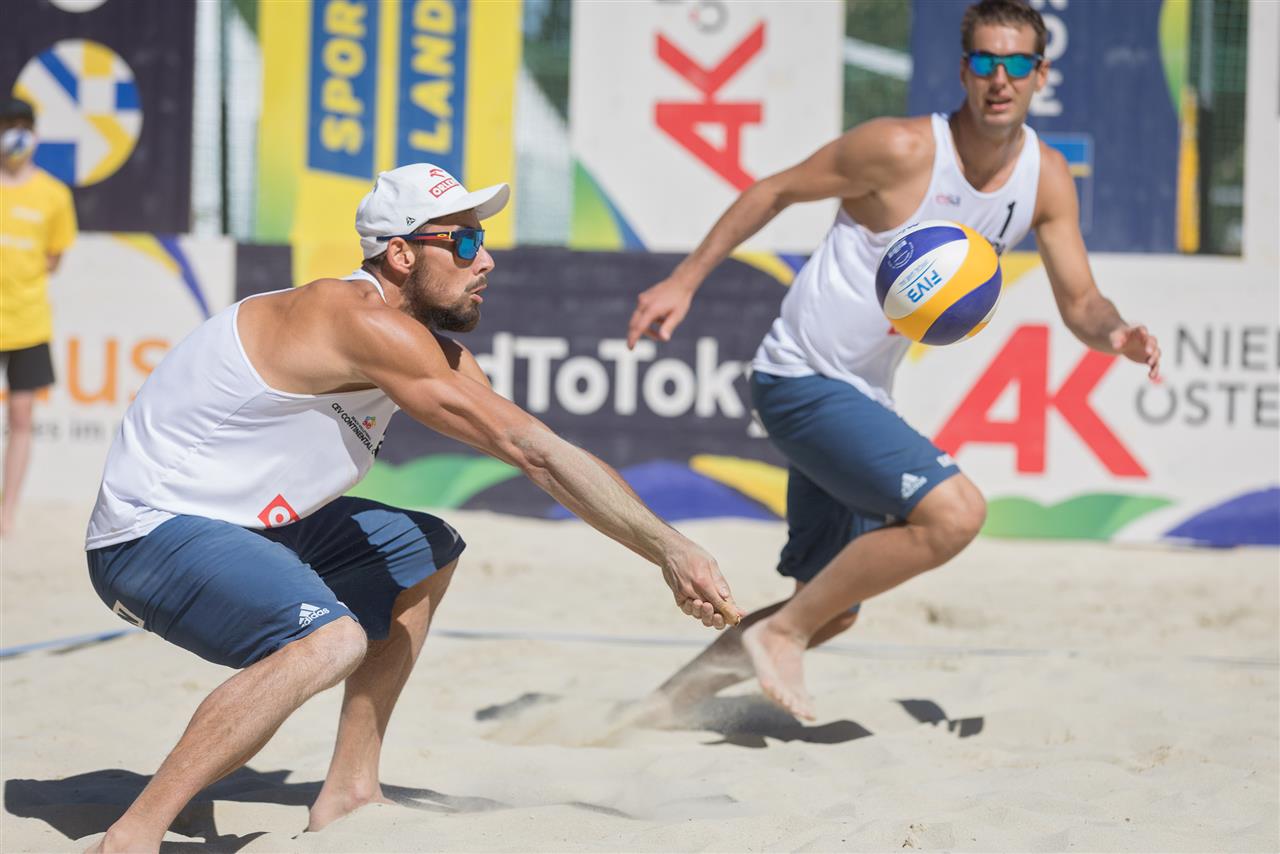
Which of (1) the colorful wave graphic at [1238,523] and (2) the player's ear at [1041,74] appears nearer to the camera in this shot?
(2) the player's ear at [1041,74]

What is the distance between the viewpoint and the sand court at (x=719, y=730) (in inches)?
129

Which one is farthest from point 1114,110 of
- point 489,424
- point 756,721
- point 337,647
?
point 337,647

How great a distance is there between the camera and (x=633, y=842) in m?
3.15

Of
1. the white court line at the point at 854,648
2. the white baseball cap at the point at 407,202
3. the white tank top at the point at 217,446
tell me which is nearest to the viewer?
the white tank top at the point at 217,446

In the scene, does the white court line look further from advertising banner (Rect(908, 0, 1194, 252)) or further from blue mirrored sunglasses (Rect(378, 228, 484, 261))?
advertising banner (Rect(908, 0, 1194, 252))

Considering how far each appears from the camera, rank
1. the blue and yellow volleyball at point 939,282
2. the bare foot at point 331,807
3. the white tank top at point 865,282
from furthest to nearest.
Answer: the white tank top at point 865,282 → the blue and yellow volleyball at point 939,282 → the bare foot at point 331,807

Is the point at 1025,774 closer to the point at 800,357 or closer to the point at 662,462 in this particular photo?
the point at 800,357

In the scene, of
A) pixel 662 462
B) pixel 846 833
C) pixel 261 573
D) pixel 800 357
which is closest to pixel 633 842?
pixel 846 833

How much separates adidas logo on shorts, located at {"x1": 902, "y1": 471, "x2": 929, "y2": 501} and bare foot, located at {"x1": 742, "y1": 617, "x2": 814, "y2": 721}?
0.54 meters

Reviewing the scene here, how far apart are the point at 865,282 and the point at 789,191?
38cm

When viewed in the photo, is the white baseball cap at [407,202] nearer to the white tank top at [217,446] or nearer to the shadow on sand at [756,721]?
the white tank top at [217,446]

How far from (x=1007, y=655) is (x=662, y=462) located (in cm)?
281

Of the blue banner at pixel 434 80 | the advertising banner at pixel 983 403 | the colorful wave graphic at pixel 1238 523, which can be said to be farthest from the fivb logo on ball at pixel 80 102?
the colorful wave graphic at pixel 1238 523

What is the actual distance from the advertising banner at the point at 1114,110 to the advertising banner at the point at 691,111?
634 millimetres
